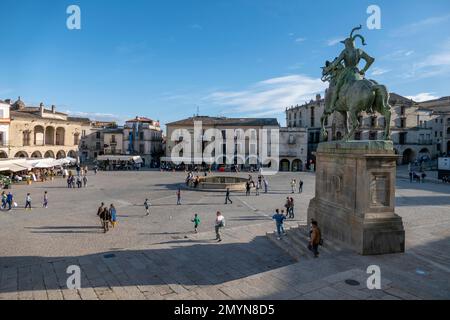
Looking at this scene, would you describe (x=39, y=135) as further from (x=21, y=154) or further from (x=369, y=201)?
(x=369, y=201)

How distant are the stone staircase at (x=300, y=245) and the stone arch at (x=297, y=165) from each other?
41444mm

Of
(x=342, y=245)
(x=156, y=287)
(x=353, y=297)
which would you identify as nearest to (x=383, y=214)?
(x=342, y=245)

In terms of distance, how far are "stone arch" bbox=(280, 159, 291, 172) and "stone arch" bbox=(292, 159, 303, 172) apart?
2.84 ft

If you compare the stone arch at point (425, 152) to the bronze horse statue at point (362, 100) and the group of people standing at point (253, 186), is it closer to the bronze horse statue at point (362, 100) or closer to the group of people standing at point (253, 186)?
the group of people standing at point (253, 186)

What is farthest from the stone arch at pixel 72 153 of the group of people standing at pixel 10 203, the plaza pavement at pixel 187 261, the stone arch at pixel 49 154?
the plaza pavement at pixel 187 261

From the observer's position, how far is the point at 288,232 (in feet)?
40.1

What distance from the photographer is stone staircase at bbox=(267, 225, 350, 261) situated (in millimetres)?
9305

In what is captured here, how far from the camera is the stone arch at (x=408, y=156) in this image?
184 ft

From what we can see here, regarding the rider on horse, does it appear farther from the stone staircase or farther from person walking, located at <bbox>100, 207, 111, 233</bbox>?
person walking, located at <bbox>100, 207, 111, 233</bbox>

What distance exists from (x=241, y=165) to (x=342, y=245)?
144 feet

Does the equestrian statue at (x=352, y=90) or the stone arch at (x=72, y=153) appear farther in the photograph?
the stone arch at (x=72, y=153)

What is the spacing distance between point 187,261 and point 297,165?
45.6 meters

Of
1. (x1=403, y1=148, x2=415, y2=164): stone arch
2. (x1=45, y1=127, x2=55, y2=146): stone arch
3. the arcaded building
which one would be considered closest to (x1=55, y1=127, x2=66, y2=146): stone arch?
the arcaded building
